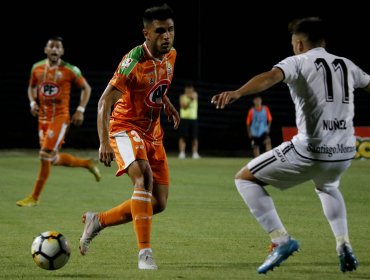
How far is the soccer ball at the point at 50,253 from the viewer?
7.00m

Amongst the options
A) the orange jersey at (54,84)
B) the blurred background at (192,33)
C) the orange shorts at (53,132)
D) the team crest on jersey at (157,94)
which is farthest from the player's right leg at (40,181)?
the blurred background at (192,33)

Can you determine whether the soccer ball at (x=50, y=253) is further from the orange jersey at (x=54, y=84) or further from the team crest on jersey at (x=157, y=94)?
the orange jersey at (x=54, y=84)

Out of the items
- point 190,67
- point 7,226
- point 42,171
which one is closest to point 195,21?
point 190,67

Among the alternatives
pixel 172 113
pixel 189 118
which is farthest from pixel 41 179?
pixel 189 118

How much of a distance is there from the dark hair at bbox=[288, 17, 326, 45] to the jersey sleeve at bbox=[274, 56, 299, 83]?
32cm

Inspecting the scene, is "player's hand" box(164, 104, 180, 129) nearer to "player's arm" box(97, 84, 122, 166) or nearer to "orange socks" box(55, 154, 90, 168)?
"player's arm" box(97, 84, 122, 166)

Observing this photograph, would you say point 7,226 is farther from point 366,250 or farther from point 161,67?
point 366,250

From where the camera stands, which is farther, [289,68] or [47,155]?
[47,155]

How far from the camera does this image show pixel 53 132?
13375mm

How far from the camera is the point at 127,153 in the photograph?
758 cm

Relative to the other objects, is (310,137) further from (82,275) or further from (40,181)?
(40,181)

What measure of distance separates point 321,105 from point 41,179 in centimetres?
717

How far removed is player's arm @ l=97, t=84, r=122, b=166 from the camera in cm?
723

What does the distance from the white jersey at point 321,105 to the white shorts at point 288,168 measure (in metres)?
0.05
